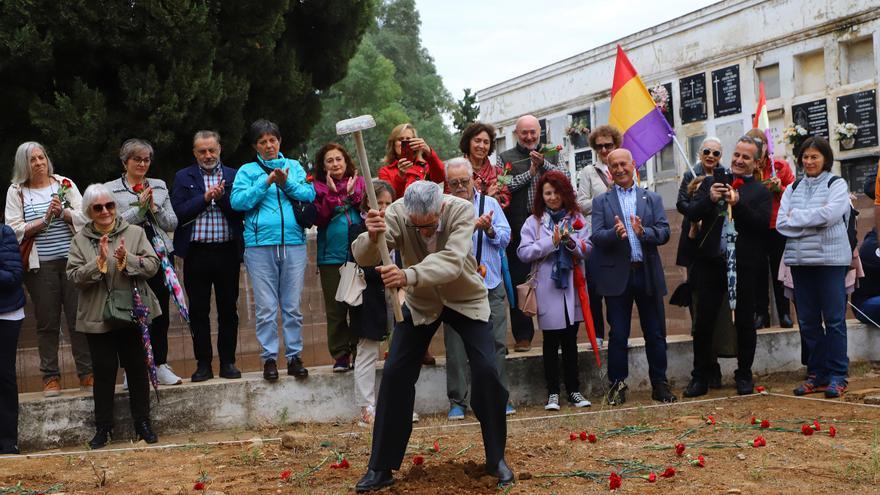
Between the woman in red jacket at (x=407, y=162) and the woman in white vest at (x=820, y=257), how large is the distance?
307 centimetres

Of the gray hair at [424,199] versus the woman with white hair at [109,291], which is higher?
the gray hair at [424,199]

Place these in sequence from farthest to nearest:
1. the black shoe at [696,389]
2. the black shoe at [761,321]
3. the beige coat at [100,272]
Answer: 1. the black shoe at [761,321]
2. the black shoe at [696,389]
3. the beige coat at [100,272]

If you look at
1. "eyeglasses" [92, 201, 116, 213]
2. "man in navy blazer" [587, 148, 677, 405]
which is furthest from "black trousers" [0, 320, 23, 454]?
"man in navy blazer" [587, 148, 677, 405]

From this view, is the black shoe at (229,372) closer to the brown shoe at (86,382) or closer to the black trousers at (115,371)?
the black trousers at (115,371)

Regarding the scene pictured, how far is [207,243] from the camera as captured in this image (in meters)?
8.35

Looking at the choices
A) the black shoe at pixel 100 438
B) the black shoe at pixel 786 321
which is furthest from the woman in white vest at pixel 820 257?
the black shoe at pixel 100 438

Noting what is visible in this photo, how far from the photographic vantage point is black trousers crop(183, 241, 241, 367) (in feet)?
27.4

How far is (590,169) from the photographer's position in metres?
9.67

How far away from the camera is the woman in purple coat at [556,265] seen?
28.2ft

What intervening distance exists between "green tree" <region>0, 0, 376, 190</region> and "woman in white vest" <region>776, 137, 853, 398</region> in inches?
274

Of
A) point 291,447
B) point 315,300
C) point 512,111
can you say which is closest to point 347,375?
point 291,447

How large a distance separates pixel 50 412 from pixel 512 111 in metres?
27.3

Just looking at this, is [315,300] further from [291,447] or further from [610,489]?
[610,489]

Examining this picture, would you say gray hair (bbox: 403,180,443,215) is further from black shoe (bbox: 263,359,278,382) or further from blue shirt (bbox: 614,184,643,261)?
blue shirt (bbox: 614,184,643,261)
